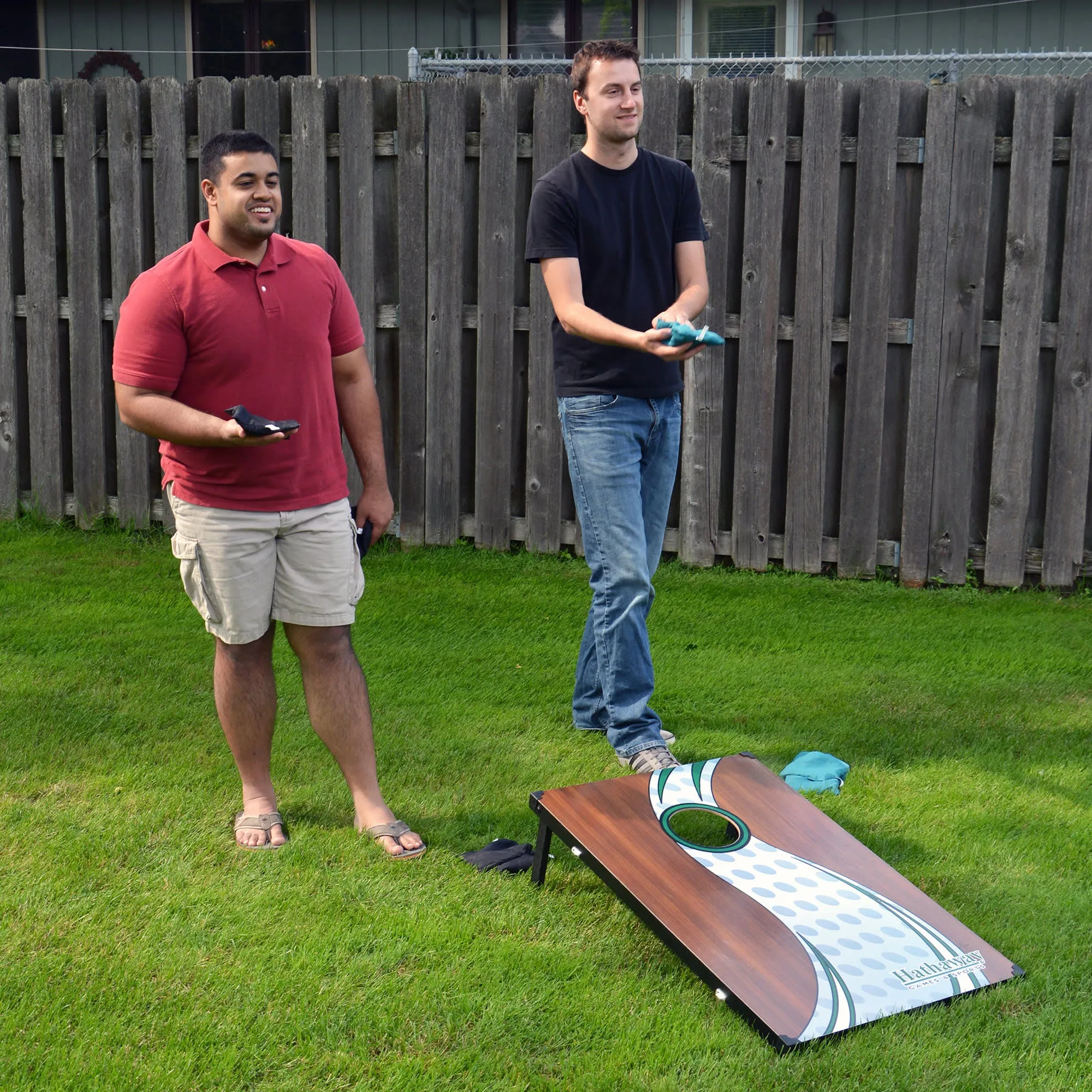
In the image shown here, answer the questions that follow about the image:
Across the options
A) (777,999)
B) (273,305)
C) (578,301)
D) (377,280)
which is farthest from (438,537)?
(777,999)

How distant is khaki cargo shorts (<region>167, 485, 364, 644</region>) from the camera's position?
135 inches

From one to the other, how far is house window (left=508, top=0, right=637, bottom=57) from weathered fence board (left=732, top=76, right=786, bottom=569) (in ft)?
21.2

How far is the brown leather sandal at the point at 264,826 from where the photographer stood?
3547 millimetres

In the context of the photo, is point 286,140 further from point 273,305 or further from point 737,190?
point 273,305

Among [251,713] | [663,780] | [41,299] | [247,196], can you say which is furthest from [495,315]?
[663,780]

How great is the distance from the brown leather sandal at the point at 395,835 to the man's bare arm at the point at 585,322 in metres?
1.52

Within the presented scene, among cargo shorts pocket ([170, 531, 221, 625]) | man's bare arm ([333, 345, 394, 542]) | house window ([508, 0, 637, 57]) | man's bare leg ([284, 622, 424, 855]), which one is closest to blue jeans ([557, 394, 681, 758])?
man's bare arm ([333, 345, 394, 542])

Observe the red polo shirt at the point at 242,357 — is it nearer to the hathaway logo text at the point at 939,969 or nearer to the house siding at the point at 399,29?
the hathaway logo text at the point at 939,969

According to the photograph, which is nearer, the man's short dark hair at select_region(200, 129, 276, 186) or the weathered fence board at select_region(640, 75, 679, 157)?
the man's short dark hair at select_region(200, 129, 276, 186)

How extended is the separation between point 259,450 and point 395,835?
113 centimetres

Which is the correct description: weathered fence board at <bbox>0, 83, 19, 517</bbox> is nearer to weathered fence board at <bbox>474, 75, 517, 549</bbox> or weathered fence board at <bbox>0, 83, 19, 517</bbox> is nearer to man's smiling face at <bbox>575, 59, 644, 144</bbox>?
weathered fence board at <bbox>474, 75, 517, 549</bbox>

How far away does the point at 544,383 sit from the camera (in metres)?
6.33

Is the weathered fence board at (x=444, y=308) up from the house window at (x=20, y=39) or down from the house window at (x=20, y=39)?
down

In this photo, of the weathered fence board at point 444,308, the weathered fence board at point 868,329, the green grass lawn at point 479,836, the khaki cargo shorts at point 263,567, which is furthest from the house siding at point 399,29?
the khaki cargo shorts at point 263,567
